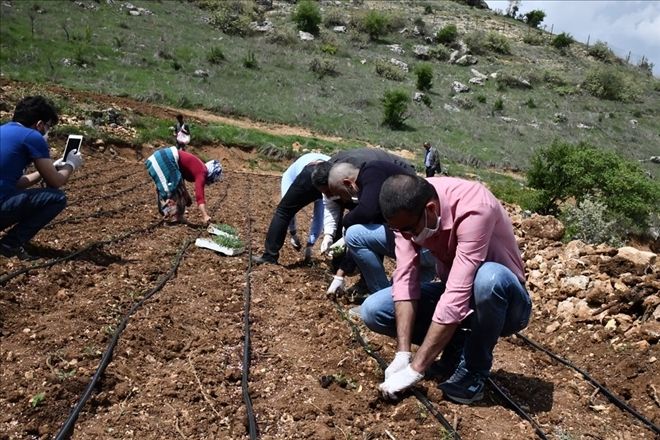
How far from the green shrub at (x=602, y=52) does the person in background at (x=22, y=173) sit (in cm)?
6017

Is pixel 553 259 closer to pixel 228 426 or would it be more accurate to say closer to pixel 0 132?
pixel 228 426

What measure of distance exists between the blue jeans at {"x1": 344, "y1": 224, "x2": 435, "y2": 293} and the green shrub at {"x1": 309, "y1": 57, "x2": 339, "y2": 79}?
28093 millimetres

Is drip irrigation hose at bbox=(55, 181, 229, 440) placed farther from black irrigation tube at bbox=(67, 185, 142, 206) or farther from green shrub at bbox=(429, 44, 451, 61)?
green shrub at bbox=(429, 44, 451, 61)

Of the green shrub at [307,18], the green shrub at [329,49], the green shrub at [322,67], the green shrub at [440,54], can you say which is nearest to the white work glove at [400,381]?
the green shrub at [322,67]

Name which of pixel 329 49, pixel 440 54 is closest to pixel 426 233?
pixel 329 49

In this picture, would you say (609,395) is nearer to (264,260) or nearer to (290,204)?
(290,204)

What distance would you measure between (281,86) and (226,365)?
2498cm

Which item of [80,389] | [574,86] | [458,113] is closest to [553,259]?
[80,389]

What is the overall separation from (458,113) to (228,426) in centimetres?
3013

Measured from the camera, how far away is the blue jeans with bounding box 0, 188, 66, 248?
13.6 feet

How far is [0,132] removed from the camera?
4.02 meters

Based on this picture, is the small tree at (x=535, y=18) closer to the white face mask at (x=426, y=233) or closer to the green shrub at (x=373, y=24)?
the green shrub at (x=373, y=24)

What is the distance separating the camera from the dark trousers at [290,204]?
4.75m

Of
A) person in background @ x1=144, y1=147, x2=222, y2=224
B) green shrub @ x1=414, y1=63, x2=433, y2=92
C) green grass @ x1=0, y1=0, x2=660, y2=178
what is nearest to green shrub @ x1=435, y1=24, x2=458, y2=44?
green grass @ x1=0, y1=0, x2=660, y2=178
